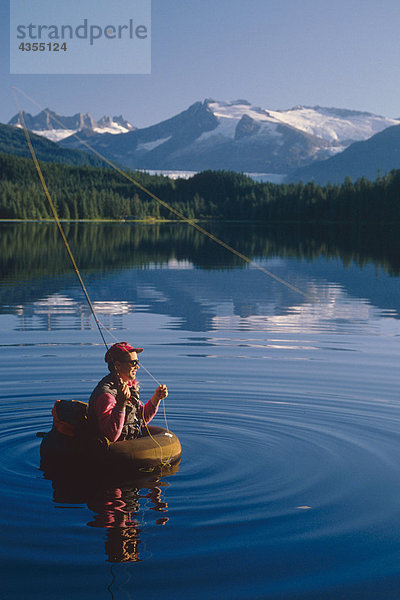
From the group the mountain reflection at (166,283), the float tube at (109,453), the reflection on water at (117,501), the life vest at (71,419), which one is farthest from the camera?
the mountain reflection at (166,283)

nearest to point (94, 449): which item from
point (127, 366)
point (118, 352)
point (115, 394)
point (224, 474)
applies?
point (115, 394)

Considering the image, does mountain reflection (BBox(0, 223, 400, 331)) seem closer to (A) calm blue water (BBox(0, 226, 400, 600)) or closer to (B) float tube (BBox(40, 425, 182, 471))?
(A) calm blue water (BBox(0, 226, 400, 600))

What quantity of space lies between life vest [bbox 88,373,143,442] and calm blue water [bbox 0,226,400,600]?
815 mm

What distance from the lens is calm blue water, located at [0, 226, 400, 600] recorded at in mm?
8602

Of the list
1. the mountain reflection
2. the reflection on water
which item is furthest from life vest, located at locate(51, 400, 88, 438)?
the mountain reflection

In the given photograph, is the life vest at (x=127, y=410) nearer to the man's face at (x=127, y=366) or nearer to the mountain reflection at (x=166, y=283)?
the man's face at (x=127, y=366)

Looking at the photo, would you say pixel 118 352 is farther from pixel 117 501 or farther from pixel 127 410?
pixel 117 501

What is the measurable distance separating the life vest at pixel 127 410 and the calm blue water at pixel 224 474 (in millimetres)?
815

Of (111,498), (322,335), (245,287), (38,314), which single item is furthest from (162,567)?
(245,287)

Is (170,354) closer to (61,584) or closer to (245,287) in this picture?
(61,584)

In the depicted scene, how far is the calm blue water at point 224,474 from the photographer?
8602 mm

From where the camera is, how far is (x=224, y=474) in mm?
12055

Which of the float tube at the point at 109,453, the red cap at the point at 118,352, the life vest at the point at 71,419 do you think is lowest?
the float tube at the point at 109,453

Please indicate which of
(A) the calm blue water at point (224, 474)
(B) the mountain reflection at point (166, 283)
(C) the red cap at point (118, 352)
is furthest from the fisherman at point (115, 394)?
(B) the mountain reflection at point (166, 283)
